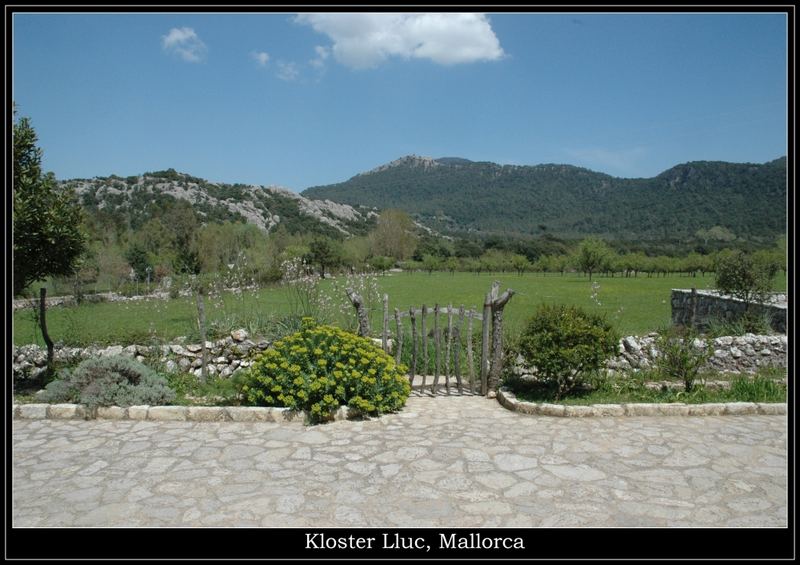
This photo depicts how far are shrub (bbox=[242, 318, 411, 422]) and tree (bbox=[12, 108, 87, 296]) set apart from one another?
10.9 ft

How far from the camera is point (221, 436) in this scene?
237 inches

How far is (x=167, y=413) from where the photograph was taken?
6.72m

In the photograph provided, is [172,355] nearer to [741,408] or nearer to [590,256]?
[741,408]

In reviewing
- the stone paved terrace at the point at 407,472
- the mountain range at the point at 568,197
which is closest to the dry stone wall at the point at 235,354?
the stone paved terrace at the point at 407,472

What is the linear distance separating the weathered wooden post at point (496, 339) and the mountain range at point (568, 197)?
6818 cm

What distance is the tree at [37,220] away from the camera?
276 inches

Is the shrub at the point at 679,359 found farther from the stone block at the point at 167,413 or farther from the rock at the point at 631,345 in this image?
the stone block at the point at 167,413

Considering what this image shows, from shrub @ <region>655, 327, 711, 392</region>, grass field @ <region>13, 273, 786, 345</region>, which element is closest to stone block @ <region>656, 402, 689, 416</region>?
shrub @ <region>655, 327, 711, 392</region>

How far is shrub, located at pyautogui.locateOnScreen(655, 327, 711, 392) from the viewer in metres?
7.98

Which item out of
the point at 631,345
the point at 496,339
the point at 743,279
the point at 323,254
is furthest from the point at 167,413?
the point at 323,254
